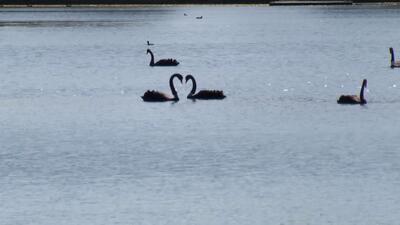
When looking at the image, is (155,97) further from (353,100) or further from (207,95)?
(353,100)

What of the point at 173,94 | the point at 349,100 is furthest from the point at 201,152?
the point at 173,94

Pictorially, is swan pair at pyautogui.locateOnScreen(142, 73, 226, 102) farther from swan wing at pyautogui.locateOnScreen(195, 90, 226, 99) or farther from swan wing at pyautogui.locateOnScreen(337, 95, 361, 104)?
swan wing at pyautogui.locateOnScreen(337, 95, 361, 104)

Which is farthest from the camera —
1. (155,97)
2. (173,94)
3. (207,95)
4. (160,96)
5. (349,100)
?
(207,95)

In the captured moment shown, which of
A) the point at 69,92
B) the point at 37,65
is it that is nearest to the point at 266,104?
the point at 69,92

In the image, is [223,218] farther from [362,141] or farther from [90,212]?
[362,141]

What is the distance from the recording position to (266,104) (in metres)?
52.6

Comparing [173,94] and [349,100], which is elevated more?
[173,94]

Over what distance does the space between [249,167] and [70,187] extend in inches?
209

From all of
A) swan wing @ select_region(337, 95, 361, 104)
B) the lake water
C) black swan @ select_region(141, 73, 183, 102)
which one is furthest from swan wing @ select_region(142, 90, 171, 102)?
swan wing @ select_region(337, 95, 361, 104)

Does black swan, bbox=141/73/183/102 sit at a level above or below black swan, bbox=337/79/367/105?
above

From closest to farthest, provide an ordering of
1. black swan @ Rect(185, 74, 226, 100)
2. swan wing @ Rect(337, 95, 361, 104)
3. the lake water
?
the lake water, swan wing @ Rect(337, 95, 361, 104), black swan @ Rect(185, 74, 226, 100)

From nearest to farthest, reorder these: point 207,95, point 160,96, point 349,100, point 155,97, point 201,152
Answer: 1. point 201,152
2. point 349,100
3. point 160,96
4. point 155,97
5. point 207,95

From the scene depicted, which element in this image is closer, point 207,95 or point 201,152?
point 201,152

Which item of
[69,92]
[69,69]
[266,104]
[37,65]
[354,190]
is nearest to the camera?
[354,190]
